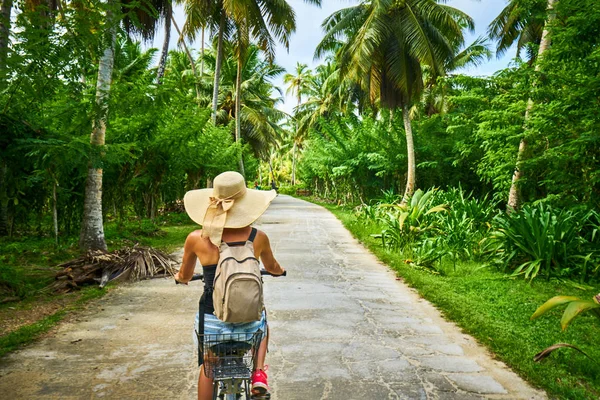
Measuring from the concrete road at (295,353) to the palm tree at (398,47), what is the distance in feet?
37.4

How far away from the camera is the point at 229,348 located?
252 centimetres

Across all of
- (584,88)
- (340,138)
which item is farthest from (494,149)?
(340,138)

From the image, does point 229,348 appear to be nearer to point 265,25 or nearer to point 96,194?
point 96,194

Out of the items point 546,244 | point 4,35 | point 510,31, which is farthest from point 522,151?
point 510,31

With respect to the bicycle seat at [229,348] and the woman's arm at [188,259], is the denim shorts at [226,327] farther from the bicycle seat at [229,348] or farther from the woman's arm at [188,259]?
the woman's arm at [188,259]

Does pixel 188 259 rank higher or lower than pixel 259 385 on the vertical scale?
higher

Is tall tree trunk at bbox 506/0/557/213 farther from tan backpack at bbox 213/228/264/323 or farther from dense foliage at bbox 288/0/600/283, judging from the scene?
tan backpack at bbox 213/228/264/323

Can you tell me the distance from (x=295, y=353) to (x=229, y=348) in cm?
200

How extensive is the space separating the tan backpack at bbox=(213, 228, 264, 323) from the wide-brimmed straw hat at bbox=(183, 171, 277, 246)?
163mm

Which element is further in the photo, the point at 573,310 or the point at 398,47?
the point at 398,47

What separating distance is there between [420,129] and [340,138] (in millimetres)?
4656

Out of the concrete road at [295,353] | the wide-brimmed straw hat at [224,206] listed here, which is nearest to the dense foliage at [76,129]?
the concrete road at [295,353]

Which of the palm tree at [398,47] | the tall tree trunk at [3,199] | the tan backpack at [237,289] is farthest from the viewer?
the palm tree at [398,47]

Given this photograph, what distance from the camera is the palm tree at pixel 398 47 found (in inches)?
674
